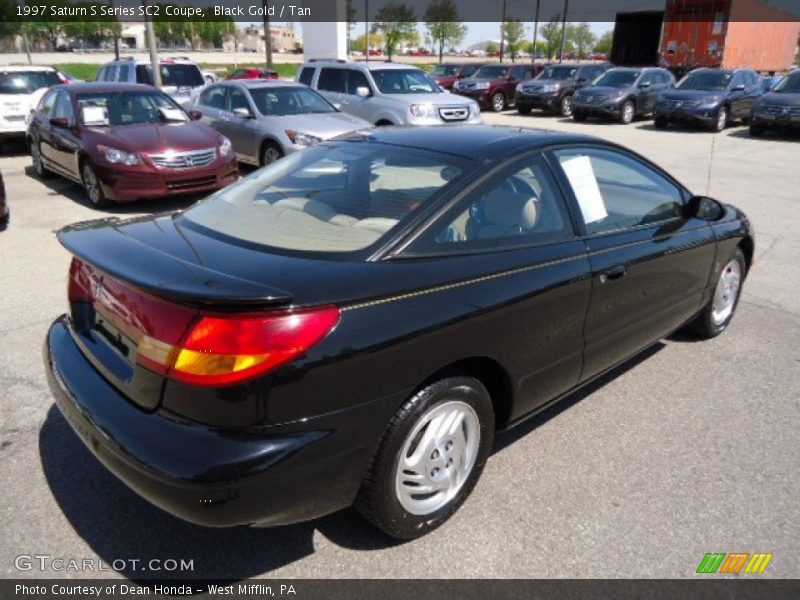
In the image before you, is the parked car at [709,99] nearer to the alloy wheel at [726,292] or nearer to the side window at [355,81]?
the side window at [355,81]

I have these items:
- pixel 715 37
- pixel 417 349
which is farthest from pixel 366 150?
pixel 715 37

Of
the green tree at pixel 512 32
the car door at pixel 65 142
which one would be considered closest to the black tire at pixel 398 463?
the car door at pixel 65 142

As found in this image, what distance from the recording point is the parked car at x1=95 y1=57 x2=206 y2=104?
15.3 m

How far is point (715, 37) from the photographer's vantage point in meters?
26.0

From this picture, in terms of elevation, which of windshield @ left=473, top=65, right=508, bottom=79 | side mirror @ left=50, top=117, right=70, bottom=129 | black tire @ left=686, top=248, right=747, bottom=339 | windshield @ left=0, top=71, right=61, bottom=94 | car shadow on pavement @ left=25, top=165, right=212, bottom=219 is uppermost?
windshield @ left=473, top=65, right=508, bottom=79

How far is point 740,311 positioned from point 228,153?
254 inches

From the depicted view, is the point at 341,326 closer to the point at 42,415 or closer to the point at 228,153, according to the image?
the point at 42,415

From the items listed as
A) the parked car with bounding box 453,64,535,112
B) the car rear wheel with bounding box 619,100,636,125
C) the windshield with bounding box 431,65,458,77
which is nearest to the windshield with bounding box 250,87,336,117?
the car rear wheel with bounding box 619,100,636,125

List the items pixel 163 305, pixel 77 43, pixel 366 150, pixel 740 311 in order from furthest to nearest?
pixel 77 43, pixel 740 311, pixel 366 150, pixel 163 305

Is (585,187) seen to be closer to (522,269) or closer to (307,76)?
(522,269)

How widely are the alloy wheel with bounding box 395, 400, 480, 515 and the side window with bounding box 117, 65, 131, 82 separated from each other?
15.5 meters

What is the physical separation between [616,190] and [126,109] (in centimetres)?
748

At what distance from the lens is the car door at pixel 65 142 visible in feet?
27.6

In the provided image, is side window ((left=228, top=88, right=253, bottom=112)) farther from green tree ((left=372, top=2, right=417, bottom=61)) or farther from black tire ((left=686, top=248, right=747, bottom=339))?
green tree ((left=372, top=2, right=417, bottom=61))
